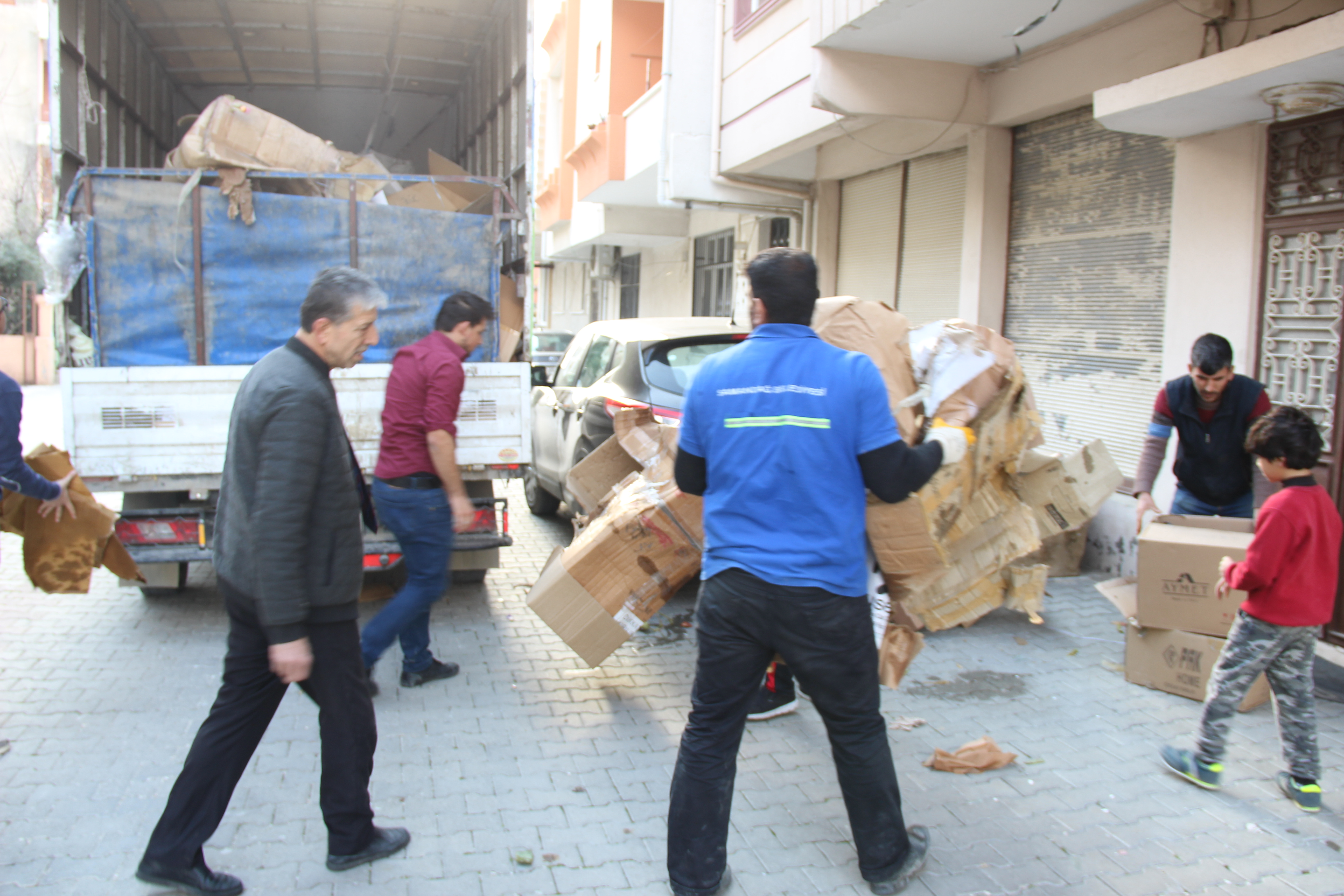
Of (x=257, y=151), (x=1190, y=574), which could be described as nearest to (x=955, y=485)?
(x=1190, y=574)

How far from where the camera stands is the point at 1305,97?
449 centimetres

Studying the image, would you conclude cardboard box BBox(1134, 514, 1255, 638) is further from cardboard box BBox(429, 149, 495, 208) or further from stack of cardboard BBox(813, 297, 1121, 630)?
cardboard box BBox(429, 149, 495, 208)

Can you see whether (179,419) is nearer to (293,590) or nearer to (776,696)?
(293,590)

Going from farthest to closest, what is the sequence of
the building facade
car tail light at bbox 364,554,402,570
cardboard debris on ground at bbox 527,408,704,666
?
car tail light at bbox 364,554,402,570, the building facade, cardboard debris on ground at bbox 527,408,704,666

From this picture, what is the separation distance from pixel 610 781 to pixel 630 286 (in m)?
18.4

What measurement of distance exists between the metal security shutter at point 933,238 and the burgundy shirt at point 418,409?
532cm

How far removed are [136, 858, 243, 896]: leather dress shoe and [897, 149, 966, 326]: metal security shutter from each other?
7108 millimetres

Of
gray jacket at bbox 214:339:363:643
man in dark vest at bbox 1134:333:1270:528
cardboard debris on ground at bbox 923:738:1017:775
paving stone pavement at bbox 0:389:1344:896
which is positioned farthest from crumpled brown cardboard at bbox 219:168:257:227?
man in dark vest at bbox 1134:333:1270:528

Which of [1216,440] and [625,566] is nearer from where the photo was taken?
[625,566]

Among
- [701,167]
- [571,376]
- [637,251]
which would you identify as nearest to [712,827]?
[571,376]

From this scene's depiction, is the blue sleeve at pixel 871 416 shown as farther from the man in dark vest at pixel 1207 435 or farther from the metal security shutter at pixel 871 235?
the metal security shutter at pixel 871 235

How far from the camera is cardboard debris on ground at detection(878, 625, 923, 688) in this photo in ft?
11.5

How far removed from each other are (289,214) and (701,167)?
636cm

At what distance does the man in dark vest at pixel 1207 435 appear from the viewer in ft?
14.6
